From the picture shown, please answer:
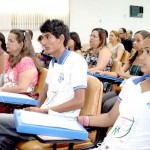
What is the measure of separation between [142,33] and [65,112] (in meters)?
1.67

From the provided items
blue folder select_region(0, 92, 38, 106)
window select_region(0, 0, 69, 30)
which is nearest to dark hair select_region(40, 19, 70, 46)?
blue folder select_region(0, 92, 38, 106)

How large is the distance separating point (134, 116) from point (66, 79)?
0.77m

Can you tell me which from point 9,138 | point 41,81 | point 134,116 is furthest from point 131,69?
point 134,116

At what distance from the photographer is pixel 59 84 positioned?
7.03ft

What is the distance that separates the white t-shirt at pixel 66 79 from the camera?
2.01 metres

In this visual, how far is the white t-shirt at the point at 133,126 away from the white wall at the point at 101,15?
5730 millimetres

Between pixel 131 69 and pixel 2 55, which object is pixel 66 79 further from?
pixel 2 55

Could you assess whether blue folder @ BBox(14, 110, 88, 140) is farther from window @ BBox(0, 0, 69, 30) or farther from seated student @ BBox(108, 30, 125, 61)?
window @ BBox(0, 0, 69, 30)

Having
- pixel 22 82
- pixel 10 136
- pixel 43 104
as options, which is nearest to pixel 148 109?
pixel 10 136

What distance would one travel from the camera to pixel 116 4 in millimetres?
8023

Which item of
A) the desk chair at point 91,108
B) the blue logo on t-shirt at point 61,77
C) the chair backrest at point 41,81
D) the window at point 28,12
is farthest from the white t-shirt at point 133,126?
the window at point 28,12

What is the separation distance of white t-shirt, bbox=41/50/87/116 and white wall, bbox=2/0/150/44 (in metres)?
4.93

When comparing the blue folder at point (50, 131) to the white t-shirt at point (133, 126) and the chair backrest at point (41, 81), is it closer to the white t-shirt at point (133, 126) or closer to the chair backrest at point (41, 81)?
the white t-shirt at point (133, 126)

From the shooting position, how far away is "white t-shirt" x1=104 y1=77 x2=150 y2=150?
1.40m
